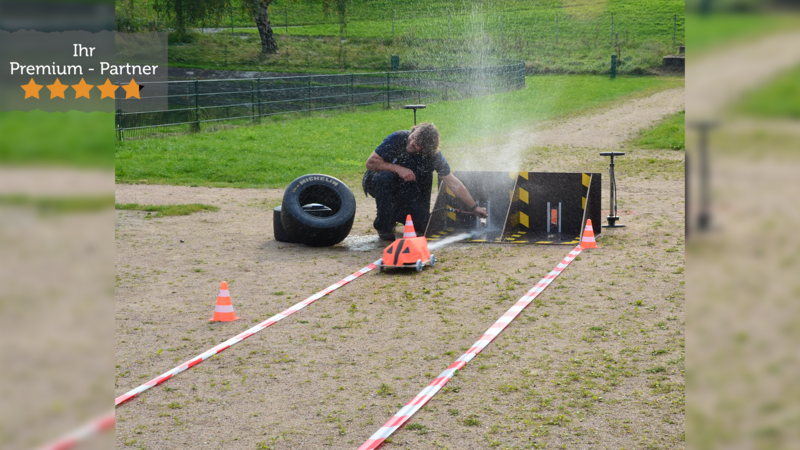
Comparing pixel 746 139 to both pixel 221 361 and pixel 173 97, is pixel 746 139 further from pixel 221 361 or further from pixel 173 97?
pixel 173 97

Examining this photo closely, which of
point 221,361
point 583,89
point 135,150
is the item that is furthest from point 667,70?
point 221,361

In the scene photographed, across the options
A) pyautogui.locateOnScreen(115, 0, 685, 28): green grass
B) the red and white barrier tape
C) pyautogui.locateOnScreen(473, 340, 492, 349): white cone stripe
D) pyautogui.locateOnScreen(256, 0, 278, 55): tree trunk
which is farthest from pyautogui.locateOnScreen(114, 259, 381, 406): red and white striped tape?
pyautogui.locateOnScreen(256, 0, 278, 55): tree trunk

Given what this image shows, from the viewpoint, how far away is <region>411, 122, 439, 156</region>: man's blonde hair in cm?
928

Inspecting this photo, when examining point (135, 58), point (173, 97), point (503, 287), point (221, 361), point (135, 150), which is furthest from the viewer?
point (135, 58)

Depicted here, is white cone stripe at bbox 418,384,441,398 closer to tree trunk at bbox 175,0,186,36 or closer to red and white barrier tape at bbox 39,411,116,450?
red and white barrier tape at bbox 39,411,116,450

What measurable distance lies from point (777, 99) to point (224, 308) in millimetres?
6217

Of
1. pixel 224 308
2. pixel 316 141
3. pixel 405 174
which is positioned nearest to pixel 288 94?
pixel 316 141

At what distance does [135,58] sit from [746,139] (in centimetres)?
3205

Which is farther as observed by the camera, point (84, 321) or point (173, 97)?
point (173, 97)

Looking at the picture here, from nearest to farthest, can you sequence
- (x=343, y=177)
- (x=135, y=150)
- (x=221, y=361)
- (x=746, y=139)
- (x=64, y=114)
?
(x=746, y=139)
(x=64, y=114)
(x=221, y=361)
(x=343, y=177)
(x=135, y=150)

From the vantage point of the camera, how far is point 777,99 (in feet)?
2.23

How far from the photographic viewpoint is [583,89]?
32.0 metres

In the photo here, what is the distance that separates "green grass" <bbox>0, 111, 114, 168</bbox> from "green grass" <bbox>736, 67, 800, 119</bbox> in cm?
66

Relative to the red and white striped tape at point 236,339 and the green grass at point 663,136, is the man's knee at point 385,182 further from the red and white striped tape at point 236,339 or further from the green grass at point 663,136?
the green grass at point 663,136
